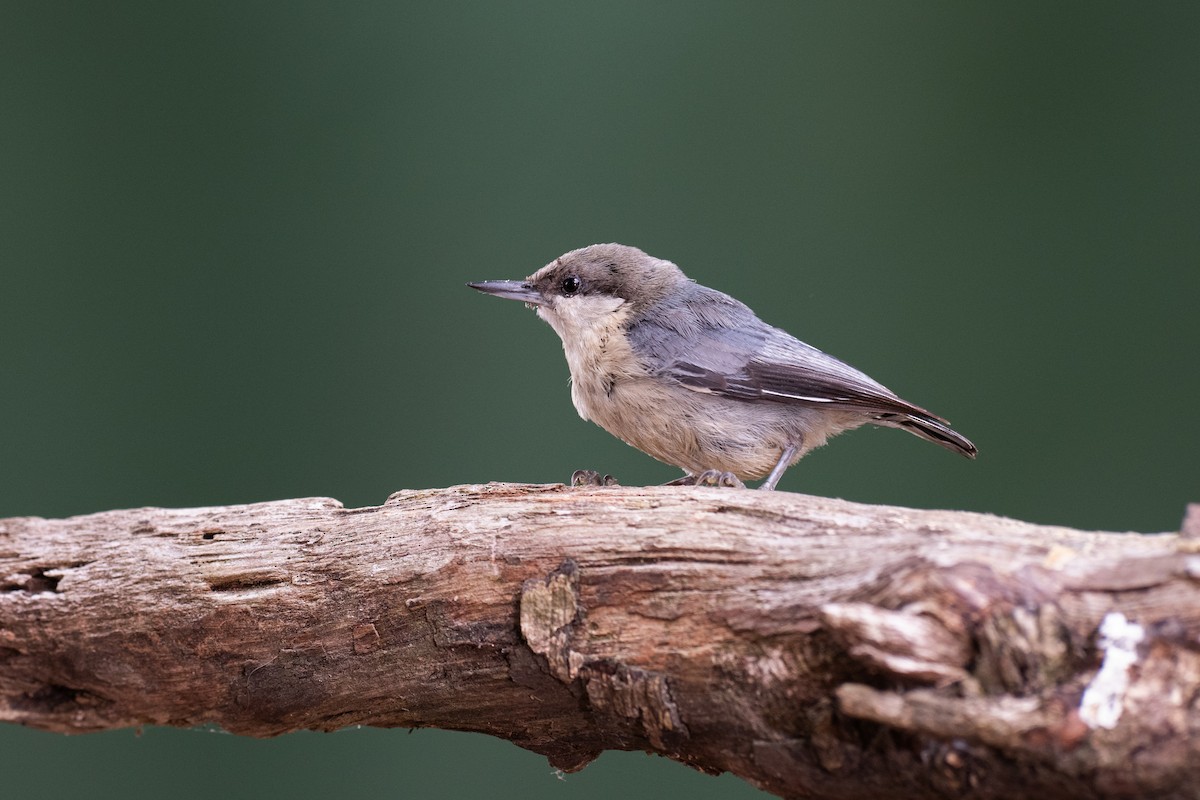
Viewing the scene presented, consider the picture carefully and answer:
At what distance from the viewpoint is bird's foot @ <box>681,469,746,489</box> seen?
10.6 feet

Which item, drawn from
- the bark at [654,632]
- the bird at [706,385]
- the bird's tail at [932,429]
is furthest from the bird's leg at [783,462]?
the bark at [654,632]

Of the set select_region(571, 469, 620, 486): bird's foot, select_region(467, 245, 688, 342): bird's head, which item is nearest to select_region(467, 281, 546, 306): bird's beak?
select_region(467, 245, 688, 342): bird's head

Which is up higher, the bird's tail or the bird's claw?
the bird's tail

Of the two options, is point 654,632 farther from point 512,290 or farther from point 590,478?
point 512,290

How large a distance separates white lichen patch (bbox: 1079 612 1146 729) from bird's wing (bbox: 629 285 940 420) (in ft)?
4.99

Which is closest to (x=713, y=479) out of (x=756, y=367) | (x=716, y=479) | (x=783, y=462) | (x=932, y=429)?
(x=716, y=479)

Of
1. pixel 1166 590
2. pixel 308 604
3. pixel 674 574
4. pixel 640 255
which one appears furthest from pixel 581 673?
pixel 640 255

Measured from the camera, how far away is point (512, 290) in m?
3.83

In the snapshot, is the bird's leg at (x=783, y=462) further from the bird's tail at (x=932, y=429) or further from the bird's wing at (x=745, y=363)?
the bird's tail at (x=932, y=429)

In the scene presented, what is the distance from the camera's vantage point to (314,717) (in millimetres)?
2689

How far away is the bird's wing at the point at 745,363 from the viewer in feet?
11.0

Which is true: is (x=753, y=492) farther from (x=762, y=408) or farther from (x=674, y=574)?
(x=762, y=408)

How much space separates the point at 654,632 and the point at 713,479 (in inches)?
41.7

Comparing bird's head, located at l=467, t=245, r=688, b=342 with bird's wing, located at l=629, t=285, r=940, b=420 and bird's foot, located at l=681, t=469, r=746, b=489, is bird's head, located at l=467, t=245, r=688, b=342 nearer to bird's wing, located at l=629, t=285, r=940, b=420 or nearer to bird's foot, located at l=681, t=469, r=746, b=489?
bird's wing, located at l=629, t=285, r=940, b=420
